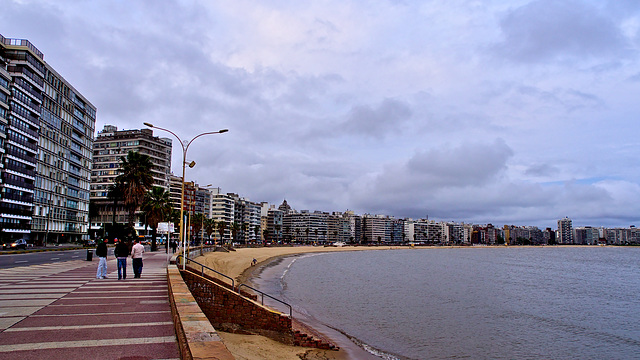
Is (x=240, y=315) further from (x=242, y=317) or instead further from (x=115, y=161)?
(x=115, y=161)

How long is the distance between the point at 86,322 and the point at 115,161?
126954mm

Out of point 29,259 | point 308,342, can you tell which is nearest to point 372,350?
point 308,342

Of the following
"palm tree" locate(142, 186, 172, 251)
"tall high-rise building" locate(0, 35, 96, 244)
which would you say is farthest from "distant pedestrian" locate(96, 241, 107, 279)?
"tall high-rise building" locate(0, 35, 96, 244)

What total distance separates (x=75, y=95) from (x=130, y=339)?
329 ft

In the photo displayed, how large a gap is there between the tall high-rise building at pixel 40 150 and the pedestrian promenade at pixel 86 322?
67379 mm

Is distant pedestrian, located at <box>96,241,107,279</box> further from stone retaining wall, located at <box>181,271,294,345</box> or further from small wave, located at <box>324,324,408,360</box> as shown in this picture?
small wave, located at <box>324,324,408,360</box>

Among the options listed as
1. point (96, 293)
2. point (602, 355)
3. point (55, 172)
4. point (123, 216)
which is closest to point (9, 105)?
point (55, 172)

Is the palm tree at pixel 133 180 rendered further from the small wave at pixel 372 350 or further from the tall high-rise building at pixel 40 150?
the small wave at pixel 372 350

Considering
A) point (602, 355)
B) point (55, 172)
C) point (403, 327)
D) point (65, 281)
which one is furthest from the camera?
point (55, 172)

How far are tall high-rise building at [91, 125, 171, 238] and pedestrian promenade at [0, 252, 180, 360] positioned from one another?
112m

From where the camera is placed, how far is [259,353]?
14391 mm

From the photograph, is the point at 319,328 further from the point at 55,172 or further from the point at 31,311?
the point at 55,172

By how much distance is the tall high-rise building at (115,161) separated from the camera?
400ft

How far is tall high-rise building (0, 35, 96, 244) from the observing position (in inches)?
2793
